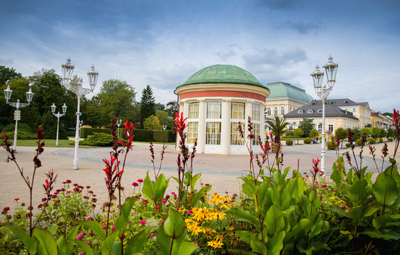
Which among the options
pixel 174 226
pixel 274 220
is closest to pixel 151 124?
pixel 274 220

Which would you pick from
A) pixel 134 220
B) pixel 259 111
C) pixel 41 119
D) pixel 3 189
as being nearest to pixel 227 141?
pixel 259 111

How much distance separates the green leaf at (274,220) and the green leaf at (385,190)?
3.93 ft

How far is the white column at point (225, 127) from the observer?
18.7 m

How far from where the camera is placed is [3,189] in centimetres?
623

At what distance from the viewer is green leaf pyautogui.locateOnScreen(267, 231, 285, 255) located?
1.85 m

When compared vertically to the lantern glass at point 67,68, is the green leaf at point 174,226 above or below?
below

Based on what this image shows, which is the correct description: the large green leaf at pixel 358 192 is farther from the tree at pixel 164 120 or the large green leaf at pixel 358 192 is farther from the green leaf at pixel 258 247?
the tree at pixel 164 120

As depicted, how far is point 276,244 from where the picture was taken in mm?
1886

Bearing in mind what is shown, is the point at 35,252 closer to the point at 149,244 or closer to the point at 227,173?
the point at 149,244

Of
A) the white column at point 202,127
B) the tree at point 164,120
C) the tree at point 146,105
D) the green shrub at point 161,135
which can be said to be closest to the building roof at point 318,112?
the tree at point 164,120

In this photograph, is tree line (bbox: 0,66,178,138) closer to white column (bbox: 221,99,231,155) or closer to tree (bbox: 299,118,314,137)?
white column (bbox: 221,99,231,155)

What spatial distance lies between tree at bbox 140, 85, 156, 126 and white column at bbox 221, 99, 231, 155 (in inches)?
1740

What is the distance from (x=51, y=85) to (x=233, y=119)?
4057 centimetres

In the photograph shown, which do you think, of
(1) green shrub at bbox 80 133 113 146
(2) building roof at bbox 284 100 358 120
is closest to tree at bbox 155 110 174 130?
(1) green shrub at bbox 80 133 113 146
